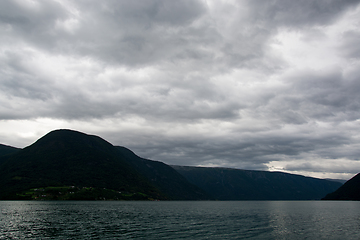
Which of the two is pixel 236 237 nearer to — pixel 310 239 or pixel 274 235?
pixel 274 235

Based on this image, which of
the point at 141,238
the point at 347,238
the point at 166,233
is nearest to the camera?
the point at 141,238

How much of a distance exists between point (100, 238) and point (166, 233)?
1897 cm

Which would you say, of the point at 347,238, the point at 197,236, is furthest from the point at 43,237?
the point at 347,238

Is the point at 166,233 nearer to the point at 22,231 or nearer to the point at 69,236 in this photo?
the point at 69,236

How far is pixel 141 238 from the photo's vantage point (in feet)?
206

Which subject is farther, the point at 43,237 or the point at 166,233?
the point at 166,233

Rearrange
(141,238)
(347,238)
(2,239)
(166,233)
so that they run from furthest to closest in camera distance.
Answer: (166,233) < (347,238) < (141,238) < (2,239)

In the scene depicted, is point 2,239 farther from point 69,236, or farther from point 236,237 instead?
point 236,237

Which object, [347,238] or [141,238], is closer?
[141,238]

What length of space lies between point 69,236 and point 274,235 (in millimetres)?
56457

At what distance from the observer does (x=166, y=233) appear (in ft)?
235

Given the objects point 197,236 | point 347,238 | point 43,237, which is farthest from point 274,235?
point 43,237

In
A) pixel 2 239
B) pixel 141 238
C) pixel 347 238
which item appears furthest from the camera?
pixel 347 238

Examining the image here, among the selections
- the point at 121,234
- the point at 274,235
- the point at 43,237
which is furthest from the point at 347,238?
the point at 43,237
